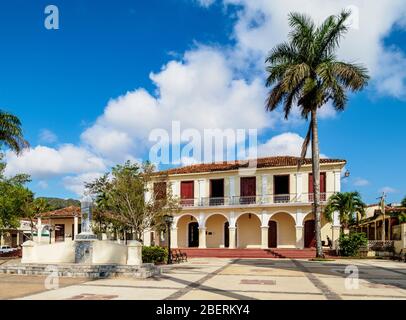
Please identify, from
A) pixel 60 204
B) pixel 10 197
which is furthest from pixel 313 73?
pixel 60 204

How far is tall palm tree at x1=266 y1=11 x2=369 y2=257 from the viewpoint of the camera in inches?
877

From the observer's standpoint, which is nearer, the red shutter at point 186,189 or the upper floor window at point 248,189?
the upper floor window at point 248,189

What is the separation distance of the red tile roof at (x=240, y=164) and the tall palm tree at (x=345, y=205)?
3.41 meters

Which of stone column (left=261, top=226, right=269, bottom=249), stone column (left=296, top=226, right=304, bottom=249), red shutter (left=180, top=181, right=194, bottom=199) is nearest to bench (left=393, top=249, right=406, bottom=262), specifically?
stone column (left=296, top=226, right=304, bottom=249)

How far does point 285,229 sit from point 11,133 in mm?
20442

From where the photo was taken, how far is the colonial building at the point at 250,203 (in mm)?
30578

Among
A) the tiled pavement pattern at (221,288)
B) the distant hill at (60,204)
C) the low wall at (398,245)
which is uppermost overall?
the distant hill at (60,204)

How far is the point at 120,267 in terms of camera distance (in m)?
13.6

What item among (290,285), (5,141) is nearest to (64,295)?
(290,285)

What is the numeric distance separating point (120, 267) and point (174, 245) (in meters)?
20.7

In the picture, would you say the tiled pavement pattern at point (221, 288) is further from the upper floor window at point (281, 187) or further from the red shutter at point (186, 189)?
the red shutter at point (186, 189)

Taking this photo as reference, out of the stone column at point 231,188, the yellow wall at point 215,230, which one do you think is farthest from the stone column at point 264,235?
the yellow wall at point 215,230

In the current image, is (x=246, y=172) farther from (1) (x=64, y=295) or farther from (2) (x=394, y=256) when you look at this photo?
(1) (x=64, y=295)

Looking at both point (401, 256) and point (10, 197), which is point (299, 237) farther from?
point (10, 197)
